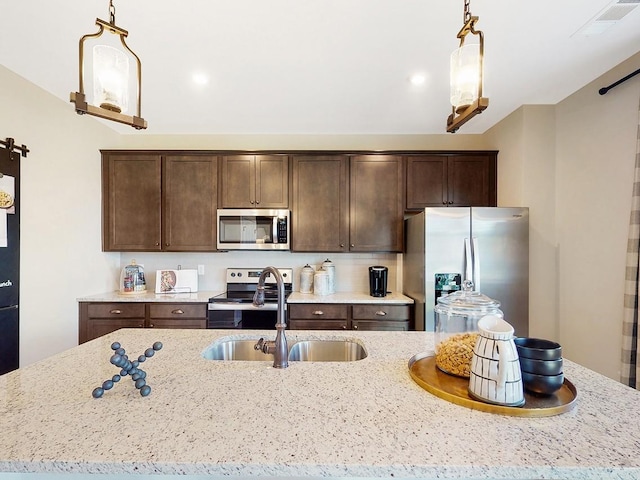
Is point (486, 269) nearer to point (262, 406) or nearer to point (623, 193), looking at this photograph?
point (623, 193)

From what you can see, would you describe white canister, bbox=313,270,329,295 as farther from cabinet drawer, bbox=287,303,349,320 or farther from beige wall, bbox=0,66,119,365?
beige wall, bbox=0,66,119,365

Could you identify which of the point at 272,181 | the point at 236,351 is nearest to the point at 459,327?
the point at 236,351

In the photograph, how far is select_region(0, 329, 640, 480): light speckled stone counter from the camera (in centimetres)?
70

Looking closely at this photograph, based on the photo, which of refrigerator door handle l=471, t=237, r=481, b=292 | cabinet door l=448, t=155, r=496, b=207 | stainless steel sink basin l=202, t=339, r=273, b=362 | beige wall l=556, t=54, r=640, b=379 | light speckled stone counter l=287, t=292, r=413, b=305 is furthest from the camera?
cabinet door l=448, t=155, r=496, b=207

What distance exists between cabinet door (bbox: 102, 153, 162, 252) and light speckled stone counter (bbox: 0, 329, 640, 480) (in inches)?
89.0

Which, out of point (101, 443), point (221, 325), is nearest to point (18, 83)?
point (221, 325)

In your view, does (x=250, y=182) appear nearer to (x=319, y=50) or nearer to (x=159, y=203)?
(x=159, y=203)

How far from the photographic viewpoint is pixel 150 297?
9.98 ft

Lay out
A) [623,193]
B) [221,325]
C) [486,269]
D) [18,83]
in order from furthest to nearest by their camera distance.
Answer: [221,325] → [486,269] → [18,83] → [623,193]

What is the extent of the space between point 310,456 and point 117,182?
3.45 m

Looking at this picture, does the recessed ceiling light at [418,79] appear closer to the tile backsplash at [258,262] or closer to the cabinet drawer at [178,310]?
the tile backsplash at [258,262]

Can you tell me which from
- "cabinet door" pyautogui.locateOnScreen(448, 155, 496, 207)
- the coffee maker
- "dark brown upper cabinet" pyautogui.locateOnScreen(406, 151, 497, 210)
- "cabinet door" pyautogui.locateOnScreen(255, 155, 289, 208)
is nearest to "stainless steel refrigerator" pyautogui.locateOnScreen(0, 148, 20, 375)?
"cabinet door" pyautogui.locateOnScreen(255, 155, 289, 208)

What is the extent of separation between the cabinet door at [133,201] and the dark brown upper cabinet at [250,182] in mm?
699

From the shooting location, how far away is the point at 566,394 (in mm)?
984
